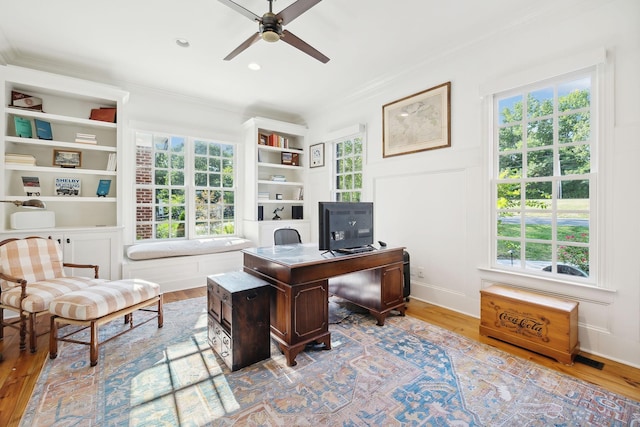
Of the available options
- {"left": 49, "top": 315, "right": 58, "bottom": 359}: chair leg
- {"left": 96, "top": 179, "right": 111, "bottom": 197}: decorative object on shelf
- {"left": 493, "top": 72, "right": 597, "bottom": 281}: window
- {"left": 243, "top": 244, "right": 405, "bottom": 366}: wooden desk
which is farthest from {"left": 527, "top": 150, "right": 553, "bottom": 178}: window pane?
{"left": 96, "top": 179, "right": 111, "bottom": 197}: decorative object on shelf

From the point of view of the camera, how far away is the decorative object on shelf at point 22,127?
127 inches

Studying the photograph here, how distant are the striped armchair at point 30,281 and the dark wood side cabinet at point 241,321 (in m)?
1.38

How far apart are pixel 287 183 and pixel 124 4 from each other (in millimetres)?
3293

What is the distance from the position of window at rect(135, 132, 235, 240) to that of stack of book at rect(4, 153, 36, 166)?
115 centimetres

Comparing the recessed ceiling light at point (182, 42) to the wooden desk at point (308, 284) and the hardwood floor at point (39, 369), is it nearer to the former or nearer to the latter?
the wooden desk at point (308, 284)

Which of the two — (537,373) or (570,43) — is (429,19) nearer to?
(570,43)

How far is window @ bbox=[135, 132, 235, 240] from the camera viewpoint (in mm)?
4305

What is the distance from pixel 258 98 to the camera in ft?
15.1

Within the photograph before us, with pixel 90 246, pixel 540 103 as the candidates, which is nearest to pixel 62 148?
pixel 90 246

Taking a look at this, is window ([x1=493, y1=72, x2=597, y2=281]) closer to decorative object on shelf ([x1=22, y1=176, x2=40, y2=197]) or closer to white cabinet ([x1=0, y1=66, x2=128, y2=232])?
white cabinet ([x1=0, y1=66, x2=128, y2=232])

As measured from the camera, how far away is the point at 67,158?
3.58 meters

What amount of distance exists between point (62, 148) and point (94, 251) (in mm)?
1402

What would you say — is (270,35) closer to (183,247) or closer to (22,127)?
(183,247)

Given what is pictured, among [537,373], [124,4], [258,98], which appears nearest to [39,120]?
[124,4]
